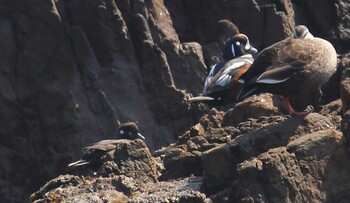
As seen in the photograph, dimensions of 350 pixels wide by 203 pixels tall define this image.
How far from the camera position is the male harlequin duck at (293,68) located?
1401 centimetres

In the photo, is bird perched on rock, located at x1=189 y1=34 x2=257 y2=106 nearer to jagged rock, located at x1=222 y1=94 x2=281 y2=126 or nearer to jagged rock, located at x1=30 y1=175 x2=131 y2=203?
jagged rock, located at x1=222 y1=94 x2=281 y2=126

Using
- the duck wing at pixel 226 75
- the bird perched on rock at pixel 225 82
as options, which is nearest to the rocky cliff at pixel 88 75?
the bird perched on rock at pixel 225 82

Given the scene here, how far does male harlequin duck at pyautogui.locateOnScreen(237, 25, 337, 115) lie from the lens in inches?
551

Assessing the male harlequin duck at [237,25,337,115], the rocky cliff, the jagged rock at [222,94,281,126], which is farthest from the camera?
the rocky cliff

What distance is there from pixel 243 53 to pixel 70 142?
3.85 m

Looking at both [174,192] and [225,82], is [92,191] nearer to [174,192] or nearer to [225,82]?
[174,192]

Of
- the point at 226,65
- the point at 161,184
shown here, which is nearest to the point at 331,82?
the point at 161,184

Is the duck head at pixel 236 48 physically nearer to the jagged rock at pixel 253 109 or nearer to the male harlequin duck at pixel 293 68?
the jagged rock at pixel 253 109

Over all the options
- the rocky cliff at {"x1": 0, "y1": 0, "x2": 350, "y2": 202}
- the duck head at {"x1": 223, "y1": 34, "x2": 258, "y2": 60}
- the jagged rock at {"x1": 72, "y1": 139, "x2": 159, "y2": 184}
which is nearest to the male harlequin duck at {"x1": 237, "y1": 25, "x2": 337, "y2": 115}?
the jagged rock at {"x1": 72, "y1": 139, "x2": 159, "y2": 184}

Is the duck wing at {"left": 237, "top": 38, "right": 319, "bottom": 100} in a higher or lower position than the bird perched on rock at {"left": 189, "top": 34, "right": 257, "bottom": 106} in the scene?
lower

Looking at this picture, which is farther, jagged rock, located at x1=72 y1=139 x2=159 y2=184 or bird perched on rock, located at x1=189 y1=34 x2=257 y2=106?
bird perched on rock, located at x1=189 y1=34 x2=257 y2=106

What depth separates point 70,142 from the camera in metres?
24.5

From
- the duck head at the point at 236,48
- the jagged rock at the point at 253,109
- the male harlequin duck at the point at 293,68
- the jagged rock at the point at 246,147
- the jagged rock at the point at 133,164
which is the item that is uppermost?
the duck head at the point at 236,48

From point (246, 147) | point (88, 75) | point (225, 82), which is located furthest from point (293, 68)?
point (88, 75)
